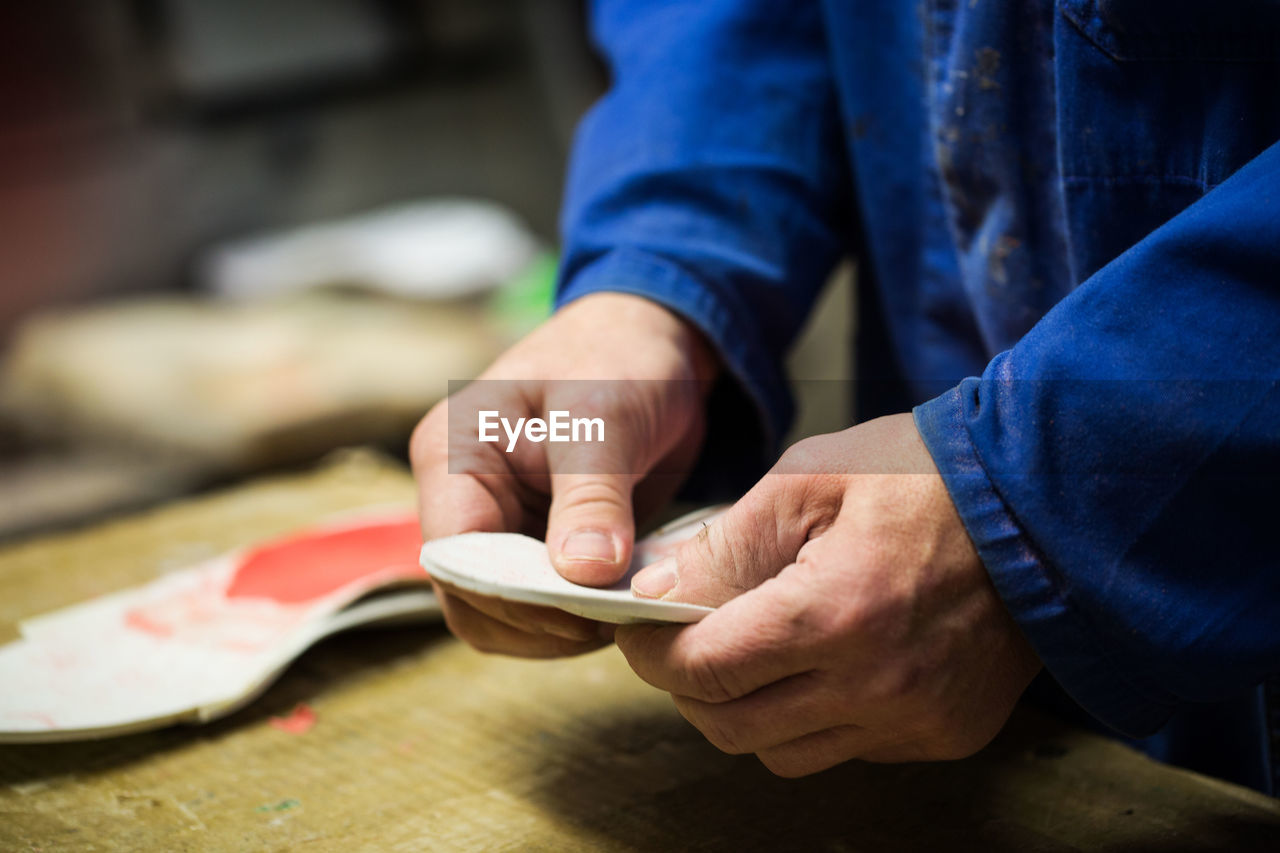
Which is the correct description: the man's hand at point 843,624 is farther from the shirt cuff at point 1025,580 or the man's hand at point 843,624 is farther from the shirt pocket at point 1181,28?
the shirt pocket at point 1181,28

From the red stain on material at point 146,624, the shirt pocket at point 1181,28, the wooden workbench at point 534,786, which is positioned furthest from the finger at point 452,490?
the shirt pocket at point 1181,28

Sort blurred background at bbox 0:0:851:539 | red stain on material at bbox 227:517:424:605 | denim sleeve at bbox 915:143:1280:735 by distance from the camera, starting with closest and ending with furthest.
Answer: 1. denim sleeve at bbox 915:143:1280:735
2. red stain on material at bbox 227:517:424:605
3. blurred background at bbox 0:0:851:539

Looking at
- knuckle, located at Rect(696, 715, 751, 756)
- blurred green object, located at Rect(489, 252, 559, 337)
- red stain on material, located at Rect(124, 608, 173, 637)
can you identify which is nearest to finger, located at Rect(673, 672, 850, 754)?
knuckle, located at Rect(696, 715, 751, 756)

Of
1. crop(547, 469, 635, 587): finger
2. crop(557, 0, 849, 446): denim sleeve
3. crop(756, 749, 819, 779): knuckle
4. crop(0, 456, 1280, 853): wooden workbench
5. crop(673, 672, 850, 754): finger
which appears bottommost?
crop(0, 456, 1280, 853): wooden workbench

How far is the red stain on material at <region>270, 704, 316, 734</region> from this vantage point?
2.08 ft

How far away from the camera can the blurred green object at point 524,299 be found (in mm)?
2027

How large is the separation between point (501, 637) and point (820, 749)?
0.21m

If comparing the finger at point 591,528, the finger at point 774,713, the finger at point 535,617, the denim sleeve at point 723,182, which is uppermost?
the denim sleeve at point 723,182

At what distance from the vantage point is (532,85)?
2607 millimetres

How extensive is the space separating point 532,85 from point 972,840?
2407mm

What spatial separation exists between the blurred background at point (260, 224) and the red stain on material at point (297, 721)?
0.86m

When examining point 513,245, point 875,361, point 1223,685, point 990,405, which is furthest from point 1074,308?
point 513,245

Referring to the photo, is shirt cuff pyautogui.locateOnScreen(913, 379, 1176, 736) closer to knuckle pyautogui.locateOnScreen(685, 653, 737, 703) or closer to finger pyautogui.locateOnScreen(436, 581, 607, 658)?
knuckle pyautogui.locateOnScreen(685, 653, 737, 703)

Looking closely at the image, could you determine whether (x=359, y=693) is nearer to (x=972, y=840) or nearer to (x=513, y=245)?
(x=972, y=840)
